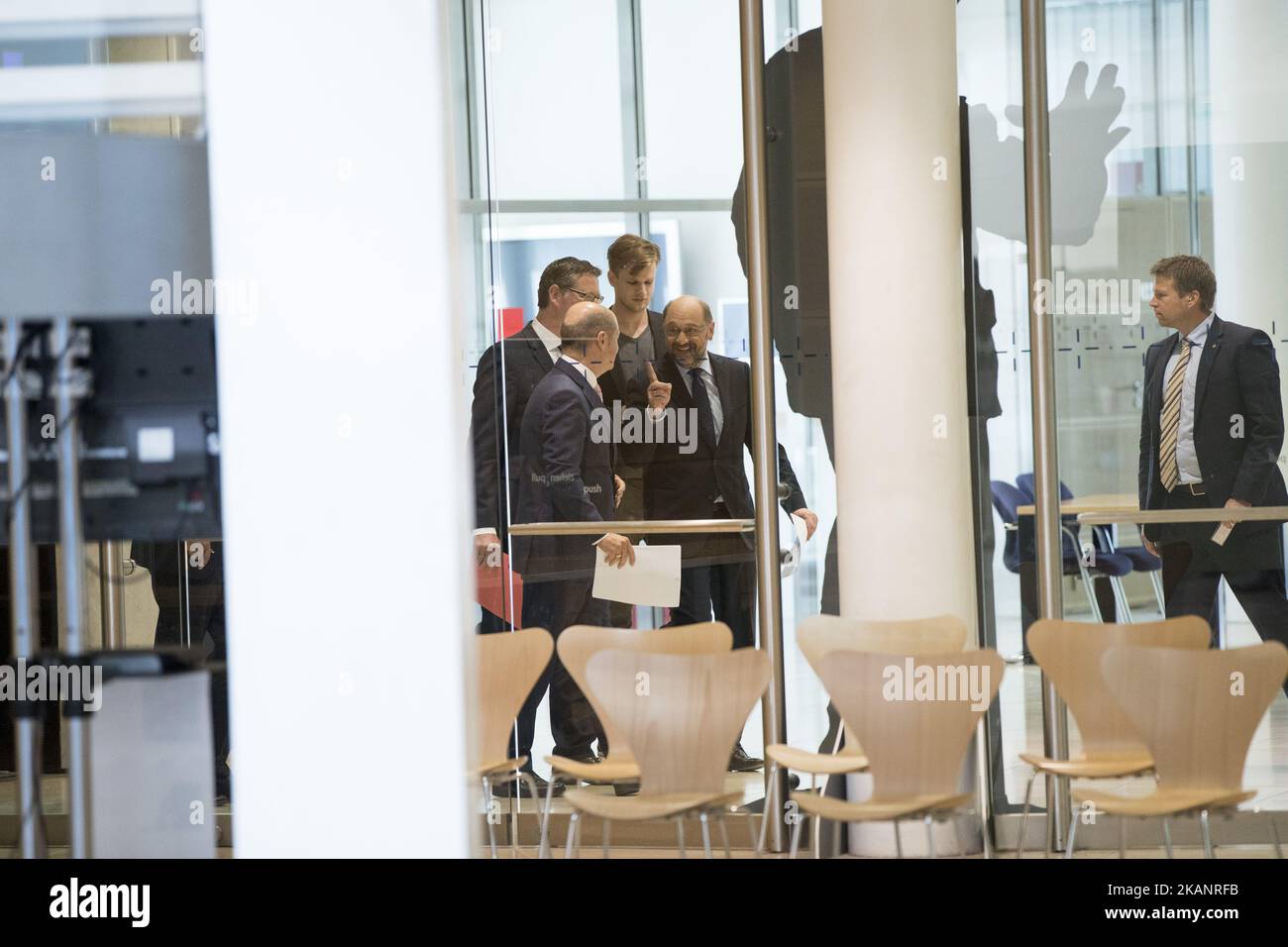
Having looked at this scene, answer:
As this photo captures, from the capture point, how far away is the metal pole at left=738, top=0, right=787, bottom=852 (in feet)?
15.1

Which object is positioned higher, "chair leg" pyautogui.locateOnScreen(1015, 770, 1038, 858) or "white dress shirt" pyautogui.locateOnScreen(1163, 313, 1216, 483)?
"white dress shirt" pyautogui.locateOnScreen(1163, 313, 1216, 483)

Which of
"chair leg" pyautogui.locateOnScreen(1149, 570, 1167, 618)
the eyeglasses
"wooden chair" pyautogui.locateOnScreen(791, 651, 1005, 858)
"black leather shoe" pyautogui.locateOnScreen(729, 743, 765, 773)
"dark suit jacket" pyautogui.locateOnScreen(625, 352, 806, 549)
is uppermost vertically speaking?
the eyeglasses

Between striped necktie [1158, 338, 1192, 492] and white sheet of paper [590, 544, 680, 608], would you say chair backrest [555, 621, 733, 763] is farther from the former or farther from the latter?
striped necktie [1158, 338, 1192, 492]

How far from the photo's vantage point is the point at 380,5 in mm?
1089

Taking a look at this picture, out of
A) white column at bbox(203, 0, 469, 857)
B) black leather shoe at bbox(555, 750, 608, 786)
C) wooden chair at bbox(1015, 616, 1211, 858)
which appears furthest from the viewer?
black leather shoe at bbox(555, 750, 608, 786)

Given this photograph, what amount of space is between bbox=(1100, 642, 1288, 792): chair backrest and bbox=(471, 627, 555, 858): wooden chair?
5.65ft

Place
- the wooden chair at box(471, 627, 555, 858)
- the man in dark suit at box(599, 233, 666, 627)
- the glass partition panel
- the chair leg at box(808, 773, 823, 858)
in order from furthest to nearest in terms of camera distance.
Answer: the man in dark suit at box(599, 233, 666, 627), the glass partition panel, the chair leg at box(808, 773, 823, 858), the wooden chair at box(471, 627, 555, 858)

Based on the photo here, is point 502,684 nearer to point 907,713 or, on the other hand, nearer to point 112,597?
point 907,713

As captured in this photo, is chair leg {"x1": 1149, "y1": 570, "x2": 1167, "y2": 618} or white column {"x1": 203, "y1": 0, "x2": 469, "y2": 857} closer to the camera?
white column {"x1": 203, "y1": 0, "x2": 469, "y2": 857}

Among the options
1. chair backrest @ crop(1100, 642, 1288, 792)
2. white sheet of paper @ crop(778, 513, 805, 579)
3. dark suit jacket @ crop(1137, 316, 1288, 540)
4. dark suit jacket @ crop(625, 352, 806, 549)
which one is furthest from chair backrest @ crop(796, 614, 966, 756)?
dark suit jacket @ crop(1137, 316, 1288, 540)

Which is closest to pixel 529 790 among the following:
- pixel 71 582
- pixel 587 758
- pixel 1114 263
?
pixel 587 758

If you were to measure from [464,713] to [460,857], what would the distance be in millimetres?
170
